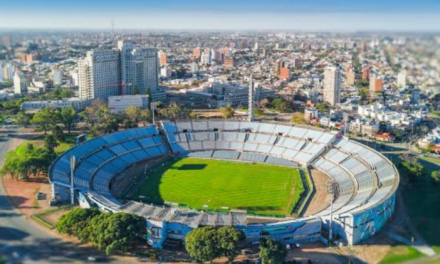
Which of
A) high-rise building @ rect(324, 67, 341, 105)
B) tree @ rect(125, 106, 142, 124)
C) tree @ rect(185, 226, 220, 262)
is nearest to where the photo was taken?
tree @ rect(185, 226, 220, 262)

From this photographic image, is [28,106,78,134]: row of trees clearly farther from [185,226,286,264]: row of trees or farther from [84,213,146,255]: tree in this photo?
[185,226,286,264]: row of trees

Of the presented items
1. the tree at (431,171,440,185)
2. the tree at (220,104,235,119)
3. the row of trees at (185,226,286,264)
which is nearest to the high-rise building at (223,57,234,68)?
the tree at (220,104,235,119)

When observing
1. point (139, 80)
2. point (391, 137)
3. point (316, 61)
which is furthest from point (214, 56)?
point (391, 137)

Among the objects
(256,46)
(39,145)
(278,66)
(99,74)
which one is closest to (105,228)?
(39,145)

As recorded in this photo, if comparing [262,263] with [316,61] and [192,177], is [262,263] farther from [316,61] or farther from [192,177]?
[316,61]

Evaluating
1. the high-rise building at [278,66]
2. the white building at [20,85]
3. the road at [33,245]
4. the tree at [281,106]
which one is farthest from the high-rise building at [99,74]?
the high-rise building at [278,66]

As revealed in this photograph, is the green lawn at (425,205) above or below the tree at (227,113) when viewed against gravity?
below

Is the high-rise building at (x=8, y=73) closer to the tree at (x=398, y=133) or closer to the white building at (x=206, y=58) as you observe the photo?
the white building at (x=206, y=58)
